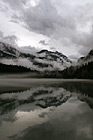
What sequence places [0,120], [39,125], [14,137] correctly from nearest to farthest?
[14,137] < [39,125] < [0,120]

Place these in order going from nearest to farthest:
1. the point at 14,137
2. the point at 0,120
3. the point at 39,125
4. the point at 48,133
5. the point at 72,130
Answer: the point at 14,137 → the point at 48,133 → the point at 72,130 → the point at 39,125 → the point at 0,120

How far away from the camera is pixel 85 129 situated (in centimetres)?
1600

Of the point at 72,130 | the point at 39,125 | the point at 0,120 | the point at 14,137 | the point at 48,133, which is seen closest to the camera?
the point at 14,137

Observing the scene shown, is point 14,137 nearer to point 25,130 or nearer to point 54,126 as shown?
point 25,130

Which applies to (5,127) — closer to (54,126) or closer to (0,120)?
(0,120)

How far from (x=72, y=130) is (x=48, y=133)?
2.51 metres

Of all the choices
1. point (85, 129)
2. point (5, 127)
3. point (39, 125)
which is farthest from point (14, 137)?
point (85, 129)

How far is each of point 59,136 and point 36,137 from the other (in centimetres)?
193

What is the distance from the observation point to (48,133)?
14.6m

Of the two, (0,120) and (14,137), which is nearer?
(14,137)

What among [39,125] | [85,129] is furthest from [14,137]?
[85,129]

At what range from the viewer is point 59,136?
547 inches

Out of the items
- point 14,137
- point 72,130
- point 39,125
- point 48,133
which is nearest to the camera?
point 14,137

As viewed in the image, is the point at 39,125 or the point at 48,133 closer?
the point at 48,133
